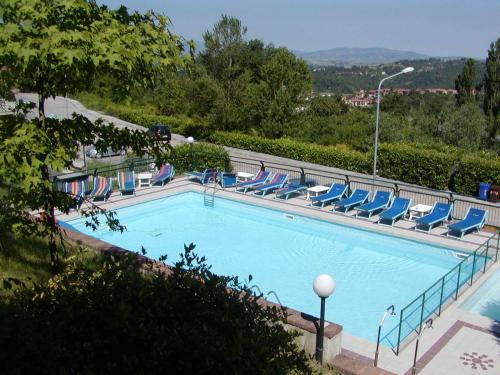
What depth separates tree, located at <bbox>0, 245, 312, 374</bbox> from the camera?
352cm

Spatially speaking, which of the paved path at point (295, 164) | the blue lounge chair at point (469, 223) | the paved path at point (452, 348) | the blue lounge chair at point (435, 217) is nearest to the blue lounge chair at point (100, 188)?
the paved path at point (295, 164)

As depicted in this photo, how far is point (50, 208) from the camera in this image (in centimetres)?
585

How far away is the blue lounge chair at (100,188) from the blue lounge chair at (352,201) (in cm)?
756

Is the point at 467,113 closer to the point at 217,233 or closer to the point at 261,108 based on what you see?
the point at 261,108

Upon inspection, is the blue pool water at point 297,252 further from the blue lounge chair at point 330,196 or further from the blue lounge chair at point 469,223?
the blue lounge chair at point 330,196

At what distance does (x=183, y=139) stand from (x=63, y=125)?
1098 inches

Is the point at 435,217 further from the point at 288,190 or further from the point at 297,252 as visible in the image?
the point at 288,190

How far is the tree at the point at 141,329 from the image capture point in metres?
3.52

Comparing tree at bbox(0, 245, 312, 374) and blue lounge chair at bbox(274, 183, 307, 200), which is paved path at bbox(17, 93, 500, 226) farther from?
tree at bbox(0, 245, 312, 374)

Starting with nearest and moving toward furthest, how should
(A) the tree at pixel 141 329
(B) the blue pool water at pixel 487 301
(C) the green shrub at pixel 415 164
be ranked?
(A) the tree at pixel 141 329 → (B) the blue pool water at pixel 487 301 → (C) the green shrub at pixel 415 164

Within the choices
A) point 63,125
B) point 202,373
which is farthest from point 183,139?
point 202,373

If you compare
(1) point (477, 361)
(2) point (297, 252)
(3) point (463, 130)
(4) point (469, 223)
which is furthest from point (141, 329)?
(3) point (463, 130)

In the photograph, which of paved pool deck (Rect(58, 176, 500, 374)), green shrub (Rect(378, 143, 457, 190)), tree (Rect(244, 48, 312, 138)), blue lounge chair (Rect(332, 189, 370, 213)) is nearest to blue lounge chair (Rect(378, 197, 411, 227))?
blue lounge chair (Rect(332, 189, 370, 213))

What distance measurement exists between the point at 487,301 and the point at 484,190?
8.90 metres
